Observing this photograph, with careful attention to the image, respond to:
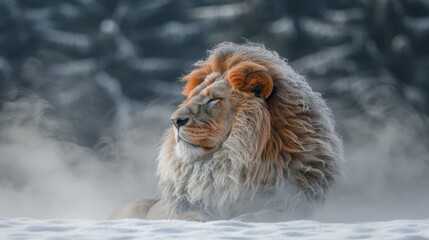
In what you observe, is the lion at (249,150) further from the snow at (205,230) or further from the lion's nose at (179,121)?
the snow at (205,230)

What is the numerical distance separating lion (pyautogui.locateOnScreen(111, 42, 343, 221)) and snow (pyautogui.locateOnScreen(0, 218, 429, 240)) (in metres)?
0.47

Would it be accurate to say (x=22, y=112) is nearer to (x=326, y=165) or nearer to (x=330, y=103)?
(x=330, y=103)

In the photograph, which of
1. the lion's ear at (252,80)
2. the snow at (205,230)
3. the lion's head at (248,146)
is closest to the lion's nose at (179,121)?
the lion's head at (248,146)

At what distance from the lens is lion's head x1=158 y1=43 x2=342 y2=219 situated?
298 cm

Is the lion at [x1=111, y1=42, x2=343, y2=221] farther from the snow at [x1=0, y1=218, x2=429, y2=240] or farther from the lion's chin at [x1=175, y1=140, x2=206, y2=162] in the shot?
the snow at [x1=0, y1=218, x2=429, y2=240]

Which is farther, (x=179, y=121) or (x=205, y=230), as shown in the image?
(x=179, y=121)

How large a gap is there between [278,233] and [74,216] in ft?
5.96

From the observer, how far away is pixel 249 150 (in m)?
3.00

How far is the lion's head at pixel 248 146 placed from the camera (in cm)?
298

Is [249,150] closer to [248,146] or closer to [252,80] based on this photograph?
[248,146]

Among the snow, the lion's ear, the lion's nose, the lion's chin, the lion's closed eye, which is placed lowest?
the snow

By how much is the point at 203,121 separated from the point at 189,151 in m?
0.10

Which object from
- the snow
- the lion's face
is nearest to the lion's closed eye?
the lion's face

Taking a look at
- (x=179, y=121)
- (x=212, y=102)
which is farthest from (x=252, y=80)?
(x=179, y=121)
